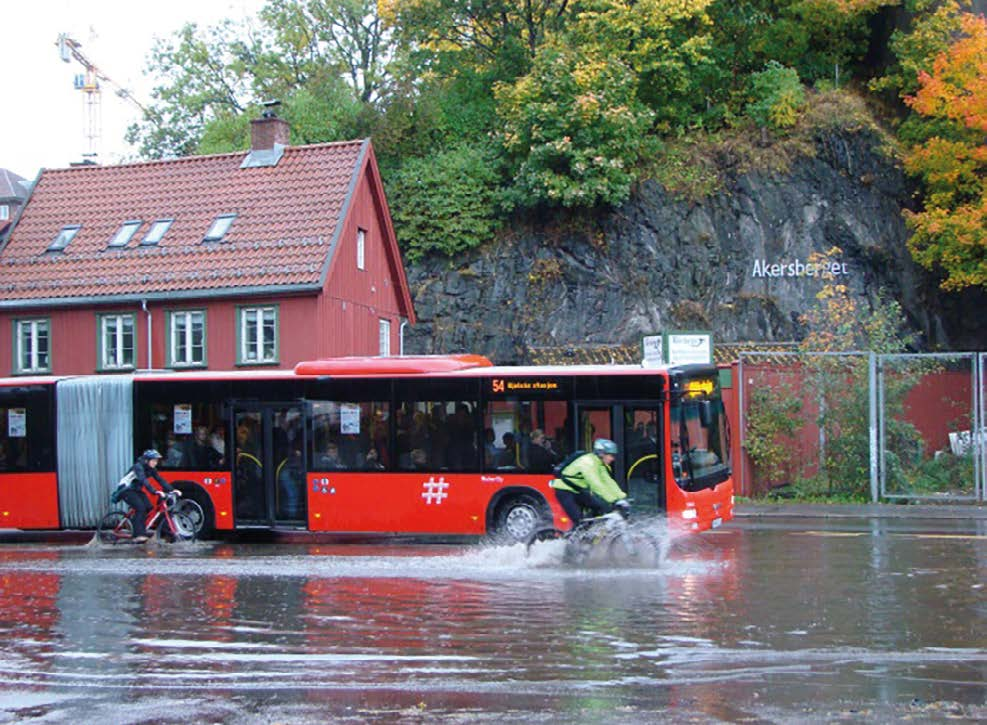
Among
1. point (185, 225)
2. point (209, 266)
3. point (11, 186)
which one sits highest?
point (11, 186)

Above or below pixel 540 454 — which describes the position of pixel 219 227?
above

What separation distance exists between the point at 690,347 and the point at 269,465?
1082 cm

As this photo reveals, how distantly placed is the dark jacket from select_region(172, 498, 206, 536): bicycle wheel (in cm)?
100

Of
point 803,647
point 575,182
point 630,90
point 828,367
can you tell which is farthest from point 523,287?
point 803,647

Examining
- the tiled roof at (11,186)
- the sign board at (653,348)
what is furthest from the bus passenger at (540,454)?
the tiled roof at (11,186)

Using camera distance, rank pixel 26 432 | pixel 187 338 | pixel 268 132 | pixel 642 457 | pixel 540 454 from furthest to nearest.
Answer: pixel 268 132 → pixel 187 338 → pixel 26 432 → pixel 540 454 → pixel 642 457

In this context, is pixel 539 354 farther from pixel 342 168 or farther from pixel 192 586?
pixel 192 586

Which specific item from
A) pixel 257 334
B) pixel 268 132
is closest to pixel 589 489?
pixel 257 334

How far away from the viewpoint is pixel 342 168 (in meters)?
35.4

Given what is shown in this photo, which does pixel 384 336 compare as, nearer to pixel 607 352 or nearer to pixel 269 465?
pixel 607 352

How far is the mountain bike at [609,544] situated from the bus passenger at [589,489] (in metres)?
0.13

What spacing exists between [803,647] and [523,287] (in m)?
32.1

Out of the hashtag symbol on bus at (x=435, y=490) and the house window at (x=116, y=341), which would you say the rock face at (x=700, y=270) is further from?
the hashtag symbol on bus at (x=435, y=490)

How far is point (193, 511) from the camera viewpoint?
22.0 m
